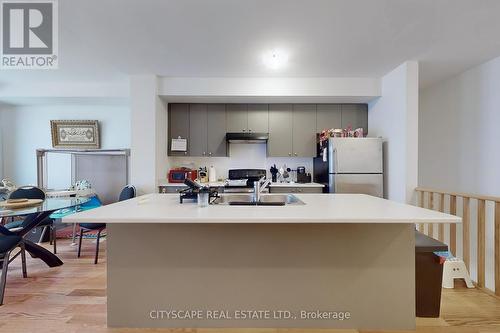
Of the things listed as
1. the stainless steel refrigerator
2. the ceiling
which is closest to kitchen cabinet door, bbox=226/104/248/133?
the ceiling

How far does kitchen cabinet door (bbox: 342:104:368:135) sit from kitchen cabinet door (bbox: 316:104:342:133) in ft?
0.26

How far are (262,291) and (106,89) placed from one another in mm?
3817

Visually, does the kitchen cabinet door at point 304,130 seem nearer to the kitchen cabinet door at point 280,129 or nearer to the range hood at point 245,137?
the kitchen cabinet door at point 280,129

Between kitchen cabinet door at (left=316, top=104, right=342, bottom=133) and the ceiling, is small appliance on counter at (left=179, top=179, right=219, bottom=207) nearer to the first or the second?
the ceiling

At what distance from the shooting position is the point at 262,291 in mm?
1652

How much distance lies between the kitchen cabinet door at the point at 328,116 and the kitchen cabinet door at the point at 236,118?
118cm

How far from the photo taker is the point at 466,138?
347 centimetres

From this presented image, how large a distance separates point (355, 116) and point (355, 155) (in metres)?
0.94

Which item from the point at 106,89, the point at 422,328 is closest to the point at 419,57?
the point at 422,328

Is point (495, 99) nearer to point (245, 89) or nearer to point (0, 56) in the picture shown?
point (245, 89)

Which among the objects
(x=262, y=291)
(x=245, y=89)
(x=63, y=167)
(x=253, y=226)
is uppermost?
(x=245, y=89)

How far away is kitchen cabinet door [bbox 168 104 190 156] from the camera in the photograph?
4.05 metres

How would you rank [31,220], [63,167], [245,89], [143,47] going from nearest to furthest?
1. [31,220]
2. [143,47]
3. [245,89]
4. [63,167]

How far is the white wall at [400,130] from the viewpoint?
3.09 metres
